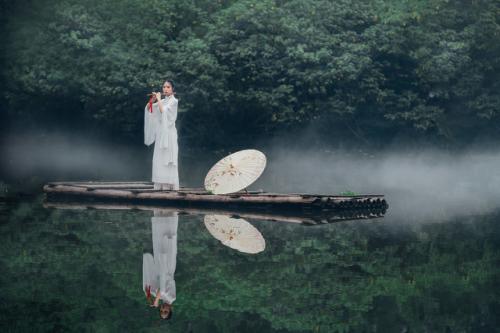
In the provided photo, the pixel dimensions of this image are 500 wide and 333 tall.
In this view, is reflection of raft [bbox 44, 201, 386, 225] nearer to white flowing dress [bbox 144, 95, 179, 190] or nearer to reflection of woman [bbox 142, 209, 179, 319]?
white flowing dress [bbox 144, 95, 179, 190]

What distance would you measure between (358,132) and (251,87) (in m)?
4.71

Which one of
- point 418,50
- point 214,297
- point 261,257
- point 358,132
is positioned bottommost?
point 214,297

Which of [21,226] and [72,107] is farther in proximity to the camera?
[72,107]

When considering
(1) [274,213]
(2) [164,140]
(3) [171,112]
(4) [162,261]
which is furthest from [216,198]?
(4) [162,261]

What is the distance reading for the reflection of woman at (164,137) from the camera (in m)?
18.9

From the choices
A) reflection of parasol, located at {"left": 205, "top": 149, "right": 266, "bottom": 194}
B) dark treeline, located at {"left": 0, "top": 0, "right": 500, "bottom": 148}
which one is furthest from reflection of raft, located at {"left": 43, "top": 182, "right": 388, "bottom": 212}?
dark treeline, located at {"left": 0, "top": 0, "right": 500, "bottom": 148}

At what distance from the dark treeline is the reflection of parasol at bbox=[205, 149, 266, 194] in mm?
11761

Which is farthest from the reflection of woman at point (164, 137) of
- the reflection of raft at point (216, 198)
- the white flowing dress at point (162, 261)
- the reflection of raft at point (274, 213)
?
the white flowing dress at point (162, 261)

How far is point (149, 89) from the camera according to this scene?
30375 mm

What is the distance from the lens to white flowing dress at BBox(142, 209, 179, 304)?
9234 mm

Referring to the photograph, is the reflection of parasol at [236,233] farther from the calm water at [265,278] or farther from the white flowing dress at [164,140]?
the white flowing dress at [164,140]

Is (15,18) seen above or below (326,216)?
above

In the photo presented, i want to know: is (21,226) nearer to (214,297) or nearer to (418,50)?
(214,297)

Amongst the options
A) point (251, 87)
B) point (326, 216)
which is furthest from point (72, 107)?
point (326, 216)
